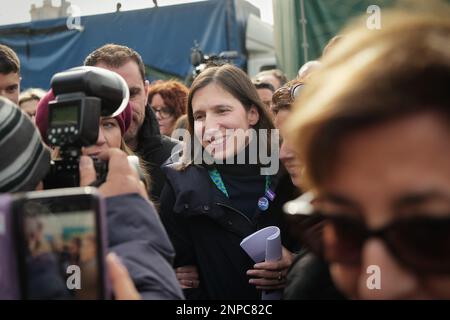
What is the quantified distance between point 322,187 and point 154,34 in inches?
235

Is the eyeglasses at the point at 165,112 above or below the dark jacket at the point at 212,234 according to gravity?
above

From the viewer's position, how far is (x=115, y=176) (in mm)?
1300

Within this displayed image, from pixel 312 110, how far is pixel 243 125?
1536mm

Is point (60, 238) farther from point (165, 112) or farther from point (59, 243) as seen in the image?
point (165, 112)

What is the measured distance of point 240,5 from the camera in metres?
6.77

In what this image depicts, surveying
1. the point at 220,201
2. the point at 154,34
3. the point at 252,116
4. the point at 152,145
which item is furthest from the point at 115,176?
the point at 154,34

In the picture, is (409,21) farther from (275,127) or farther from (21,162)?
(275,127)

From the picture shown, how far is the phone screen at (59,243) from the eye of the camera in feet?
3.04

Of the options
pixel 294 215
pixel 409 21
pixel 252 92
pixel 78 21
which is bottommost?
pixel 294 215

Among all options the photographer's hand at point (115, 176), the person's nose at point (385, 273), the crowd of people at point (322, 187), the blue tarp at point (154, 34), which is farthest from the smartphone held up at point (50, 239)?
the blue tarp at point (154, 34)

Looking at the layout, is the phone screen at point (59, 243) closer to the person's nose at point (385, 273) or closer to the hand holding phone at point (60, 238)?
the hand holding phone at point (60, 238)

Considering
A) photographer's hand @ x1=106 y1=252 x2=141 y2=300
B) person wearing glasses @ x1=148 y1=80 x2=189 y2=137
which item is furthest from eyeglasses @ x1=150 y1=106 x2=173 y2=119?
photographer's hand @ x1=106 y1=252 x2=141 y2=300

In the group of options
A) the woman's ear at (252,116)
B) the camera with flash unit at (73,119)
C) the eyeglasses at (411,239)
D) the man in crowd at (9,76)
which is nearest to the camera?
the eyeglasses at (411,239)

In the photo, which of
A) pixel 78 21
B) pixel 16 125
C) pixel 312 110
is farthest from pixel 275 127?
pixel 78 21
